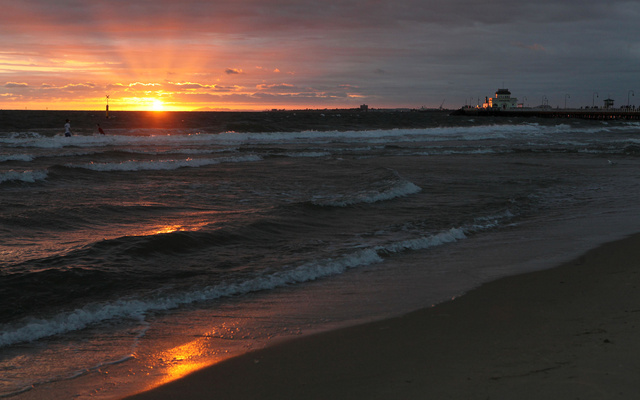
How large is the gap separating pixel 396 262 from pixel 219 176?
477 inches

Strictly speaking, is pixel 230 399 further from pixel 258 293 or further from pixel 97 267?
pixel 97 267

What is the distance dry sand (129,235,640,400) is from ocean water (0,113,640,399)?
1.16 feet

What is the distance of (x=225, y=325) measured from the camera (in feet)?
17.5

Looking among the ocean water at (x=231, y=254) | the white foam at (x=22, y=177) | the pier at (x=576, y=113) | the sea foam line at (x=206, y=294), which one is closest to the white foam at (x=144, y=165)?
the ocean water at (x=231, y=254)

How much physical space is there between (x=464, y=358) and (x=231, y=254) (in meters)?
4.72

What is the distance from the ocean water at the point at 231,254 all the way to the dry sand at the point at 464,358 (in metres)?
0.35

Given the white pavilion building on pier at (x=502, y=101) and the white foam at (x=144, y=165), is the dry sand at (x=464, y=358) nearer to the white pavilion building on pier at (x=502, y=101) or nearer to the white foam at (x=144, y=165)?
the white foam at (x=144, y=165)

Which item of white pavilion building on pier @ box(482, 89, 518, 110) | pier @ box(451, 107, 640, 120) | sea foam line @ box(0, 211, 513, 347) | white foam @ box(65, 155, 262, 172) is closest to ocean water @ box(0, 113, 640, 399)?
sea foam line @ box(0, 211, 513, 347)

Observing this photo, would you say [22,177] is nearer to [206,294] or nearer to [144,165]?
[144,165]

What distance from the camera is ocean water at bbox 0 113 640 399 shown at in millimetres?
4867

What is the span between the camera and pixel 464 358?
13.6 feet

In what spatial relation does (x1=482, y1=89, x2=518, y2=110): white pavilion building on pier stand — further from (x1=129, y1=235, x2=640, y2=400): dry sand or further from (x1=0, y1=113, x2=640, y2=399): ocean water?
(x1=129, y1=235, x2=640, y2=400): dry sand

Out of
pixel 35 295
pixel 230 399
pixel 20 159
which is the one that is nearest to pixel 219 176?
pixel 20 159

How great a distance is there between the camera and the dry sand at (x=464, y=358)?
361cm
